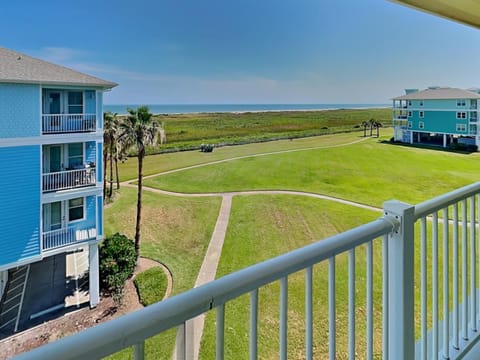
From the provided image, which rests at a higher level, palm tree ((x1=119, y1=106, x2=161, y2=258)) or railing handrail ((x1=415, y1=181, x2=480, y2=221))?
palm tree ((x1=119, y1=106, x2=161, y2=258))

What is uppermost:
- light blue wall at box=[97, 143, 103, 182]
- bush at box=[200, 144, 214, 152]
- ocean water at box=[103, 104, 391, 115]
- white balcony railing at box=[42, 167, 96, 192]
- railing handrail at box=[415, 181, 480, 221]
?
ocean water at box=[103, 104, 391, 115]

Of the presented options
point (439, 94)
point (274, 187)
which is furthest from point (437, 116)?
point (274, 187)

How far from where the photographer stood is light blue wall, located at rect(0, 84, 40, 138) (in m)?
1.38

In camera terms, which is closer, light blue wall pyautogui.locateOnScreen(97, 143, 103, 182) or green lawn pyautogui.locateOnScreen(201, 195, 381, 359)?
green lawn pyautogui.locateOnScreen(201, 195, 381, 359)

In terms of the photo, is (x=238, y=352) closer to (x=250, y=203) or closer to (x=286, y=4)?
(x=250, y=203)

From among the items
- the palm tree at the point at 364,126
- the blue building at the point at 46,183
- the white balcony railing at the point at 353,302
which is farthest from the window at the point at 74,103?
the palm tree at the point at 364,126

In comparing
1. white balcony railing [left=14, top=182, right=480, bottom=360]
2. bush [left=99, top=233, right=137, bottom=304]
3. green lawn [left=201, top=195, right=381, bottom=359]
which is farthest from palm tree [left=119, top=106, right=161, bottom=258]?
white balcony railing [left=14, top=182, right=480, bottom=360]

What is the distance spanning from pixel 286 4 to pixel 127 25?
1498 mm

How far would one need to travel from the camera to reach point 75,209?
6.45 feet

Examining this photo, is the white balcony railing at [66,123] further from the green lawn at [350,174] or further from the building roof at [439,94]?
the building roof at [439,94]

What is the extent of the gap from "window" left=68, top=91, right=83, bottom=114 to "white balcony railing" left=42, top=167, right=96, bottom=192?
32 centimetres

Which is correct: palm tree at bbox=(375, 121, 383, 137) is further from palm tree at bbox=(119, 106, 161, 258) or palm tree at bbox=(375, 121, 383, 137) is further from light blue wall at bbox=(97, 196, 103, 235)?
light blue wall at bbox=(97, 196, 103, 235)

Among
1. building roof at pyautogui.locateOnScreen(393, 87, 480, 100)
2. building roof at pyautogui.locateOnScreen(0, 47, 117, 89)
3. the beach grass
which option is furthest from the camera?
building roof at pyautogui.locateOnScreen(393, 87, 480, 100)

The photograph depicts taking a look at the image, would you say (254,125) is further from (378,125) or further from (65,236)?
(65,236)
